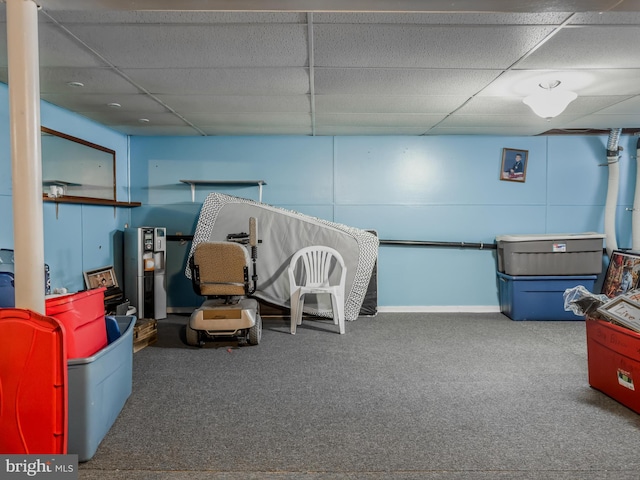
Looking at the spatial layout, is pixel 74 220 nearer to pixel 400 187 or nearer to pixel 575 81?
pixel 400 187

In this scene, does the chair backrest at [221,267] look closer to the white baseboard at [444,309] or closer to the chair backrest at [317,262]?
the chair backrest at [317,262]

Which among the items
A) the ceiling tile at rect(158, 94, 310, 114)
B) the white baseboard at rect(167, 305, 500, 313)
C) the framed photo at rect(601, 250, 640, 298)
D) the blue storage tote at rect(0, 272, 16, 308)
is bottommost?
the white baseboard at rect(167, 305, 500, 313)

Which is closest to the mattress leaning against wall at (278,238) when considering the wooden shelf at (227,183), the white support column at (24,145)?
the wooden shelf at (227,183)

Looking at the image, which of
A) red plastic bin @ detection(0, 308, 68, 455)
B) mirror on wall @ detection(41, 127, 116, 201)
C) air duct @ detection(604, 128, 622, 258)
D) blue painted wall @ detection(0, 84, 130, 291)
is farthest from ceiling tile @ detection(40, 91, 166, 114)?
air duct @ detection(604, 128, 622, 258)

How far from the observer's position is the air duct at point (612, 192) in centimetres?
512

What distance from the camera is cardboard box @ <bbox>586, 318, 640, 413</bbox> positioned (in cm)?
246

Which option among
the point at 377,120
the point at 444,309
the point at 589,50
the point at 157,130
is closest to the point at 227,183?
the point at 157,130

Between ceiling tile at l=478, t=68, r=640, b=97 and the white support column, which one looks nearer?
the white support column

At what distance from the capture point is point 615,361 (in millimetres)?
2615

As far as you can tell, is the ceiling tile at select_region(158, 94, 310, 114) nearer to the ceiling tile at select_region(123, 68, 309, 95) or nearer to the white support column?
the ceiling tile at select_region(123, 68, 309, 95)

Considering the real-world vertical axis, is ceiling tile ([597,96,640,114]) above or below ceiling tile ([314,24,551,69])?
above

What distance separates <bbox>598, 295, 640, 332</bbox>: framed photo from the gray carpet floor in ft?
1.75

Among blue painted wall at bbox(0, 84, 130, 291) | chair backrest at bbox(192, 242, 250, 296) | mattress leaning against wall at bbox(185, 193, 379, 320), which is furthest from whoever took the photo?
mattress leaning against wall at bbox(185, 193, 379, 320)

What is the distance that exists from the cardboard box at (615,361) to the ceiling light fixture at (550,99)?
5.86 feet
